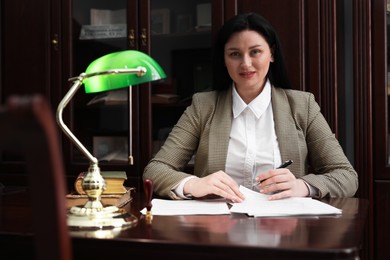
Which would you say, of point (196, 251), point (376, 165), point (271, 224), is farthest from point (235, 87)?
point (196, 251)

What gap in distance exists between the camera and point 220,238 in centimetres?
90

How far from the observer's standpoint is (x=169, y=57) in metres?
2.40

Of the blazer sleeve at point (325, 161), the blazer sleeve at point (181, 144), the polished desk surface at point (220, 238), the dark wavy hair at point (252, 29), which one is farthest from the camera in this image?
the dark wavy hair at point (252, 29)

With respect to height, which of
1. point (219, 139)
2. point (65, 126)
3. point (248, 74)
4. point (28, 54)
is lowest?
point (219, 139)

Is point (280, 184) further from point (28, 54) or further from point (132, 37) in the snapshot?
point (28, 54)

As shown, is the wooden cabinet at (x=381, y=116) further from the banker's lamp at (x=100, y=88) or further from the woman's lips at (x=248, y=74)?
the banker's lamp at (x=100, y=88)

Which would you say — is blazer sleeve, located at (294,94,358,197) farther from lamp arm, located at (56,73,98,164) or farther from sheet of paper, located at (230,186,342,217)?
lamp arm, located at (56,73,98,164)

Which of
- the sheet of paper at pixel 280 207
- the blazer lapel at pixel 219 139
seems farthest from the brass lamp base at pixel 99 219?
the blazer lapel at pixel 219 139

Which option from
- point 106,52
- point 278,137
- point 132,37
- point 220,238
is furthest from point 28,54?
point 220,238

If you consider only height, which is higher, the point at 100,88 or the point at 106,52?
the point at 106,52

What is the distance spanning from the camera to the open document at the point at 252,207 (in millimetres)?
1139

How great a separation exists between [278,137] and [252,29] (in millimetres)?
419

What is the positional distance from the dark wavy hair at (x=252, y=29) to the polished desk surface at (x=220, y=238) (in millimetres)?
863

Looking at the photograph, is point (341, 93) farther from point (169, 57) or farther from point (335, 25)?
point (169, 57)
